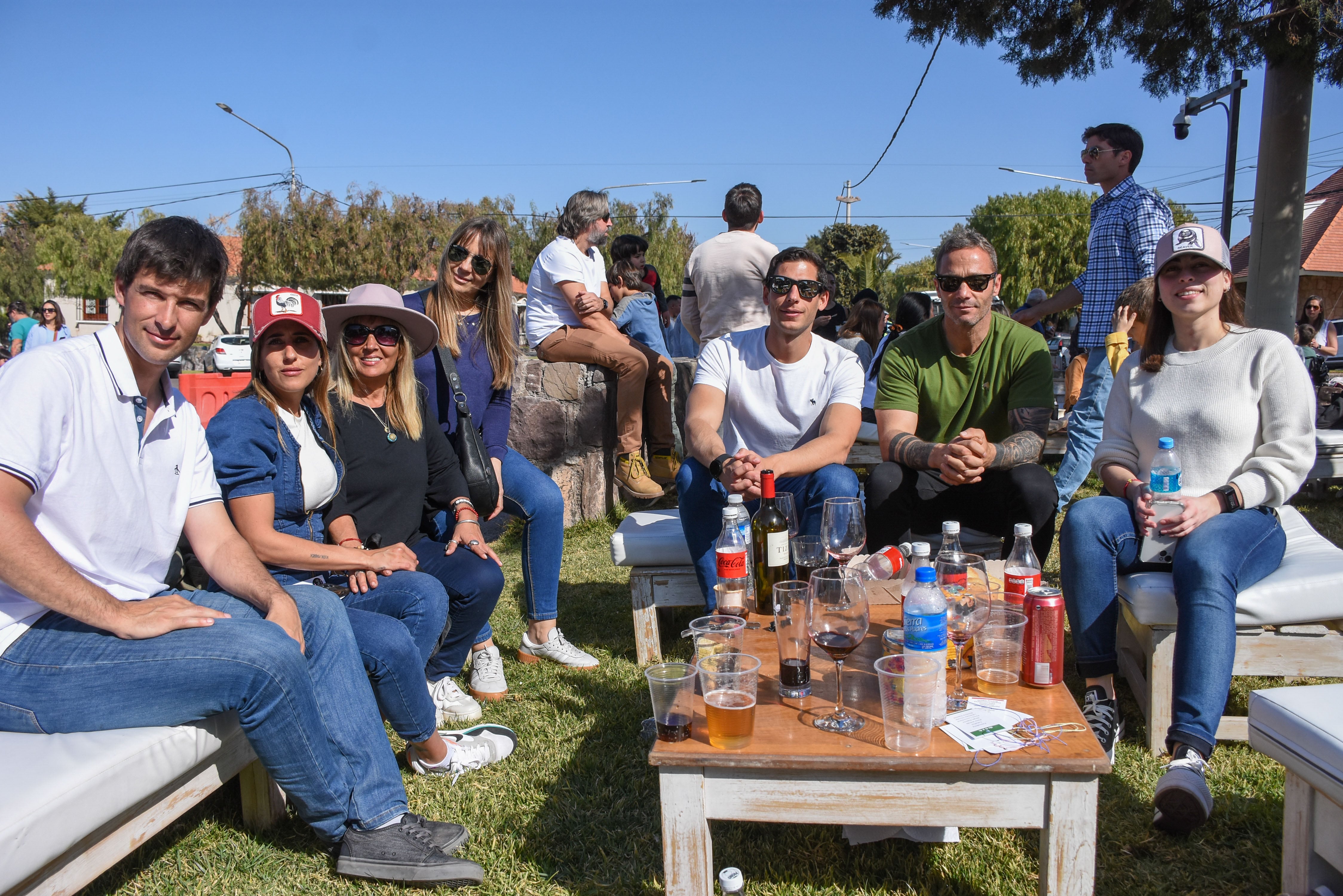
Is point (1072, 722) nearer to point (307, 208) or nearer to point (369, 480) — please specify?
point (369, 480)

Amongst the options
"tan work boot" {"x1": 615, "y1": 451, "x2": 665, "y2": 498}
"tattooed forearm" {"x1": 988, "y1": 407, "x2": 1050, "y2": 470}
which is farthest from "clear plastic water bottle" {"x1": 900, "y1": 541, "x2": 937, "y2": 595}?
"tan work boot" {"x1": 615, "y1": 451, "x2": 665, "y2": 498}

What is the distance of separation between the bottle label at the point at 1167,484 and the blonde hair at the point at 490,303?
2.76 m

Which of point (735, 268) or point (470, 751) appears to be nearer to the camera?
point (470, 751)

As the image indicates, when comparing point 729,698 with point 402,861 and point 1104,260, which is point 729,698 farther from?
point 1104,260

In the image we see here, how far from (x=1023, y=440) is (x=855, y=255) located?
24510 mm

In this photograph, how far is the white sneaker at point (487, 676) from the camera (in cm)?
363

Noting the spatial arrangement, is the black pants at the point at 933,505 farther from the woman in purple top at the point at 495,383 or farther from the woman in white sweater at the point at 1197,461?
the woman in purple top at the point at 495,383

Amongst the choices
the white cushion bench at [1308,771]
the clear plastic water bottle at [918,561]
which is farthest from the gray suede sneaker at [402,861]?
the white cushion bench at [1308,771]

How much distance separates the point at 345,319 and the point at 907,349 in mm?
2481

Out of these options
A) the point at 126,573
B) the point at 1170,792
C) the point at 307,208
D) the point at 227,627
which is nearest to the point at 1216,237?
the point at 1170,792

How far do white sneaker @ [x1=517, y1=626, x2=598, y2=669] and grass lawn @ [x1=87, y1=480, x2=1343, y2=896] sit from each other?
683 millimetres

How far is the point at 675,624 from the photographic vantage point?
179 inches

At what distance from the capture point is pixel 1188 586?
280 centimetres

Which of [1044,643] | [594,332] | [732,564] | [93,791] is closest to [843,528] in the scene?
[732,564]
